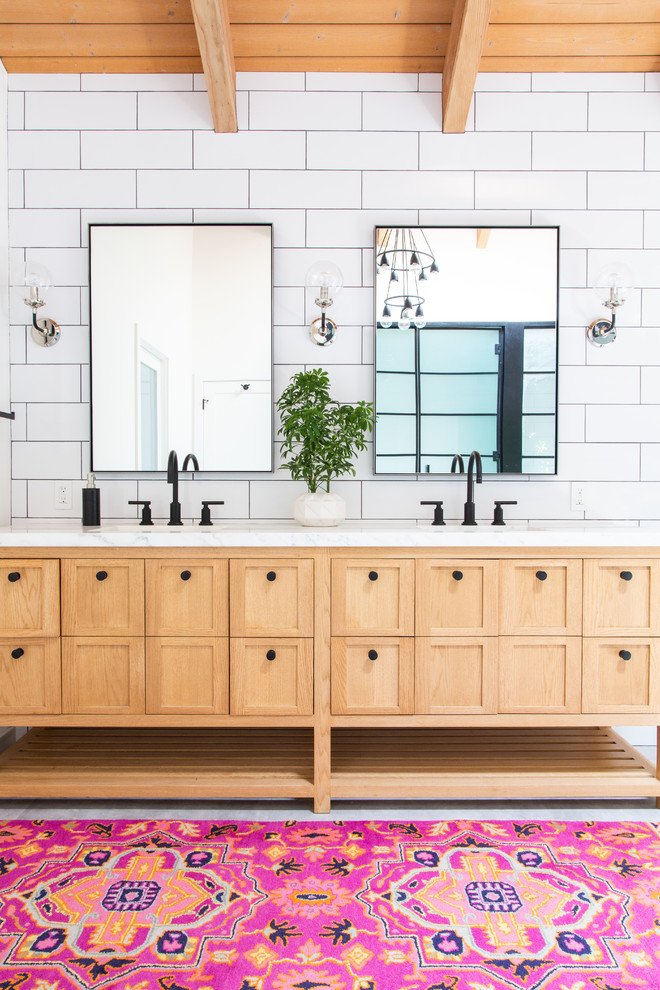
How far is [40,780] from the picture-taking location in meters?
1.96

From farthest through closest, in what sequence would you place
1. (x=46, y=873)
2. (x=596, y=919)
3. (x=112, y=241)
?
(x=112, y=241)
(x=46, y=873)
(x=596, y=919)

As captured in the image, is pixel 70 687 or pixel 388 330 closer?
pixel 70 687

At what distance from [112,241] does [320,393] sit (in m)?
1.09

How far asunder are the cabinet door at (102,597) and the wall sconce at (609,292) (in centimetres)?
200

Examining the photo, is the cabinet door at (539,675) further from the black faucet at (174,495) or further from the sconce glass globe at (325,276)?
the sconce glass globe at (325,276)

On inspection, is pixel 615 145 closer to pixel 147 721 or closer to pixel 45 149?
pixel 45 149

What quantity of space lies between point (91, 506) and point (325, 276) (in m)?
1.28

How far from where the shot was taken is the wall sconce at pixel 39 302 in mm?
2375

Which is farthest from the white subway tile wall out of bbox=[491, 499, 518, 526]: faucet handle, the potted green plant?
the potted green plant

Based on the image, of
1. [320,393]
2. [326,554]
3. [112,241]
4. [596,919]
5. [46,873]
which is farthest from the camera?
[112,241]

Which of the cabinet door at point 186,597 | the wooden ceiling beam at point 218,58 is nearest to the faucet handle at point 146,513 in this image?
the cabinet door at point 186,597

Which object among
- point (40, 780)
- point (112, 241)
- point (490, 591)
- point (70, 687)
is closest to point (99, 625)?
point (70, 687)

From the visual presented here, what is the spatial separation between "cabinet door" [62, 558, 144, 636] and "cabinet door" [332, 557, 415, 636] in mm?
645

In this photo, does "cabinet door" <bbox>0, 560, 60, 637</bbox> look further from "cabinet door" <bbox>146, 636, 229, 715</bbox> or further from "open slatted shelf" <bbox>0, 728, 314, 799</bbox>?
"open slatted shelf" <bbox>0, 728, 314, 799</bbox>
